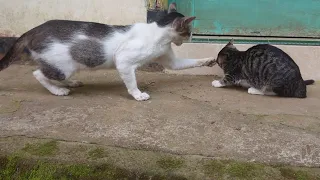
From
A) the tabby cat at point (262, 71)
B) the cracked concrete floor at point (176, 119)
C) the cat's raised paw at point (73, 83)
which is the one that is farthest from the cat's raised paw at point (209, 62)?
the cat's raised paw at point (73, 83)

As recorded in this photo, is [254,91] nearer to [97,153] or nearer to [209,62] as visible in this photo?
[209,62]

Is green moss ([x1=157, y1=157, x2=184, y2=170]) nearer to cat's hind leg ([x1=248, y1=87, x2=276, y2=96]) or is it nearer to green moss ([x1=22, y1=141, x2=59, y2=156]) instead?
green moss ([x1=22, y1=141, x2=59, y2=156])

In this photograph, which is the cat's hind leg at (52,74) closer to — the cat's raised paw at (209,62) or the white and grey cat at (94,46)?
the white and grey cat at (94,46)

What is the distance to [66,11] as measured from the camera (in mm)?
4605

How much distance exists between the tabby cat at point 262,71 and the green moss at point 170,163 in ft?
5.76

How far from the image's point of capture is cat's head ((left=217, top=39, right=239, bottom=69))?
4.23m

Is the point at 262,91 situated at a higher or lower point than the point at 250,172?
lower

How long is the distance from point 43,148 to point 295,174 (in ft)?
5.28

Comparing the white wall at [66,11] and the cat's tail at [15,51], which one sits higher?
the white wall at [66,11]

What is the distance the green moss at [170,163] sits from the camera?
2473 mm

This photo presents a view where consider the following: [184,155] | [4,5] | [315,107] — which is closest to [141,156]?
[184,155]

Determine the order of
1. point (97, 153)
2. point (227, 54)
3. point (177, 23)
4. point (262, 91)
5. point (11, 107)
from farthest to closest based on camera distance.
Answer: point (227, 54)
point (262, 91)
point (177, 23)
point (11, 107)
point (97, 153)


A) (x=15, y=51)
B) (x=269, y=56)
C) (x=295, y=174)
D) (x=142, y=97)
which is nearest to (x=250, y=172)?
(x=295, y=174)

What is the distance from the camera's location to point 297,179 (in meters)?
2.37
